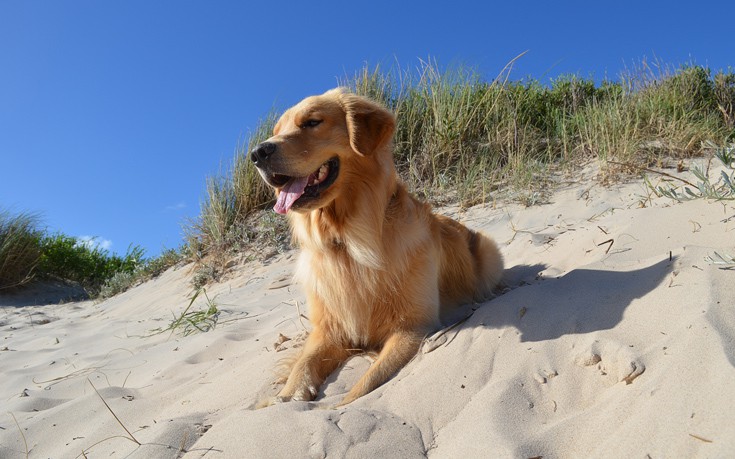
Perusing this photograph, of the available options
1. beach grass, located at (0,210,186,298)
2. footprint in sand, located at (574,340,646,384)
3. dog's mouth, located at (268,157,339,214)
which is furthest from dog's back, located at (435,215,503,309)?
beach grass, located at (0,210,186,298)

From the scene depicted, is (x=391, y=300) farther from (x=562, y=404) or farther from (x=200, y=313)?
(x=200, y=313)

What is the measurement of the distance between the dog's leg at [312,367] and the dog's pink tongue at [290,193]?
861mm

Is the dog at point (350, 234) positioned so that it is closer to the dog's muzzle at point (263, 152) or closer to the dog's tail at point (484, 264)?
the dog's muzzle at point (263, 152)

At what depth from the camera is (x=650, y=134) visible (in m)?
7.89

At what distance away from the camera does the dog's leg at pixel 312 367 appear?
270 centimetres

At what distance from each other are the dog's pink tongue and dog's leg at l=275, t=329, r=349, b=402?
0.86 metres

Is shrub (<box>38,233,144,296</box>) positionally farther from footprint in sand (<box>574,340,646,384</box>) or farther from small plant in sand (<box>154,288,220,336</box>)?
footprint in sand (<box>574,340,646,384</box>)

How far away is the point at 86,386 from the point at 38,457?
3.66ft

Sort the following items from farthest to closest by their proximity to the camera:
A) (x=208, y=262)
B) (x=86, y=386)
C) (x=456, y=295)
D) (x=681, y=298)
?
(x=208, y=262) < (x=456, y=295) < (x=86, y=386) < (x=681, y=298)

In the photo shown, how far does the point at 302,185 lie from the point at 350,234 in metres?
0.43

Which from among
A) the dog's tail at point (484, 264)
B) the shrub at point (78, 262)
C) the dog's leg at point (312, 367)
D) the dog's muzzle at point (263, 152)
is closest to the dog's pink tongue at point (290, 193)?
the dog's muzzle at point (263, 152)

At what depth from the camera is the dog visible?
293 centimetres

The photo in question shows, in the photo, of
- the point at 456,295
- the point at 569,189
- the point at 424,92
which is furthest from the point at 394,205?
the point at 424,92

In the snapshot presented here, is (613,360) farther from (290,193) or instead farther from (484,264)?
(484,264)
